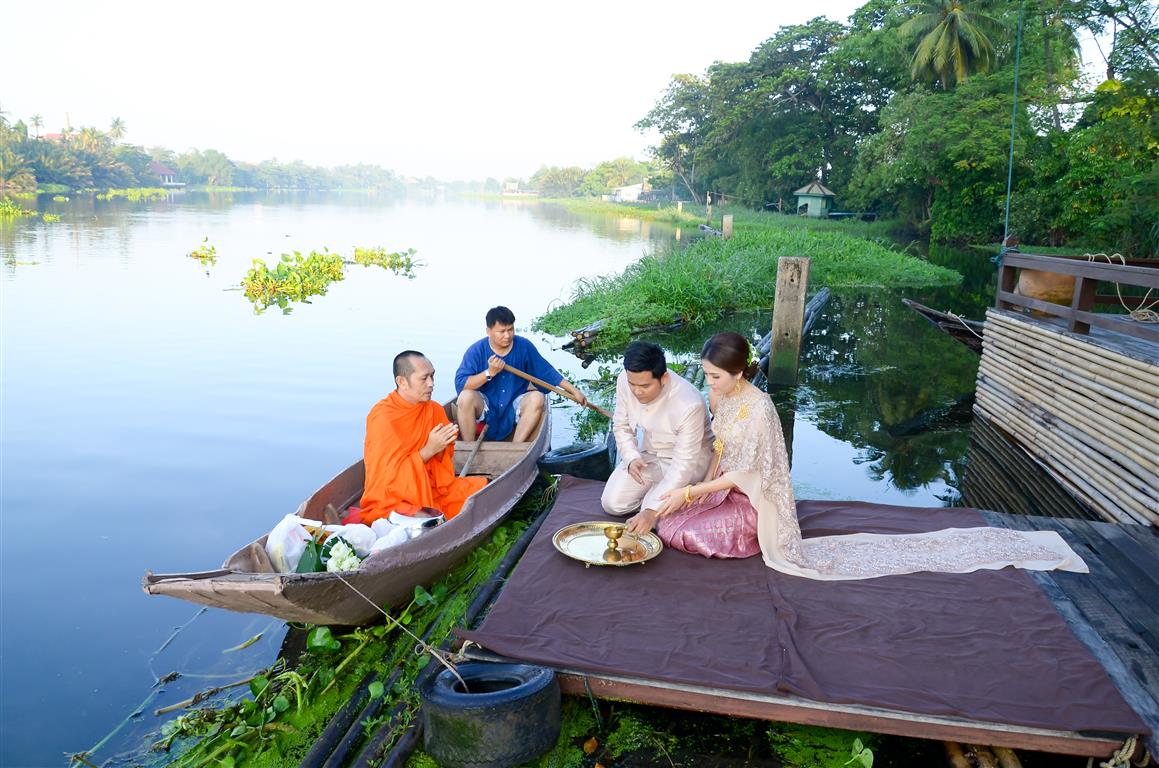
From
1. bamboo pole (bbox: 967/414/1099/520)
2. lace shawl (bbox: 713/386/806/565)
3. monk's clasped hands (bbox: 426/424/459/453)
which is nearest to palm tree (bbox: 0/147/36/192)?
monk's clasped hands (bbox: 426/424/459/453)

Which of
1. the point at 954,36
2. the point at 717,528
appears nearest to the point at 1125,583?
the point at 717,528

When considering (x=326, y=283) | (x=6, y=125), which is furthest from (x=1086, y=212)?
(x=6, y=125)

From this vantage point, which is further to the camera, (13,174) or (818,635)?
(13,174)

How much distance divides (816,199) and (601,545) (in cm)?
3279

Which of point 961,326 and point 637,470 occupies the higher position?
point 961,326

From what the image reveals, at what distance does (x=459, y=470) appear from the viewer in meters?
5.27

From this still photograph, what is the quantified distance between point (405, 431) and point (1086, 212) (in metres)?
21.9

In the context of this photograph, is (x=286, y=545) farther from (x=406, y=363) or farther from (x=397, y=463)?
(x=406, y=363)

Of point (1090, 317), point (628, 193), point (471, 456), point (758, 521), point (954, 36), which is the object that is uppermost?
point (954, 36)

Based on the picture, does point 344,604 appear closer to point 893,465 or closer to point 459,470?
point 459,470

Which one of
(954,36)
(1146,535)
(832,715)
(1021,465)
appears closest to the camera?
(832,715)

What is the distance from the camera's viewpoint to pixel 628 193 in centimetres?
8219

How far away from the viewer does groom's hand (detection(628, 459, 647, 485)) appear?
4.09 metres

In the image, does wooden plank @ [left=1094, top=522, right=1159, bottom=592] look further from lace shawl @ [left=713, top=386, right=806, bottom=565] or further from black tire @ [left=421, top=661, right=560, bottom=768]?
black tire @ [left=421, top=661, right=560, bottom=768]
